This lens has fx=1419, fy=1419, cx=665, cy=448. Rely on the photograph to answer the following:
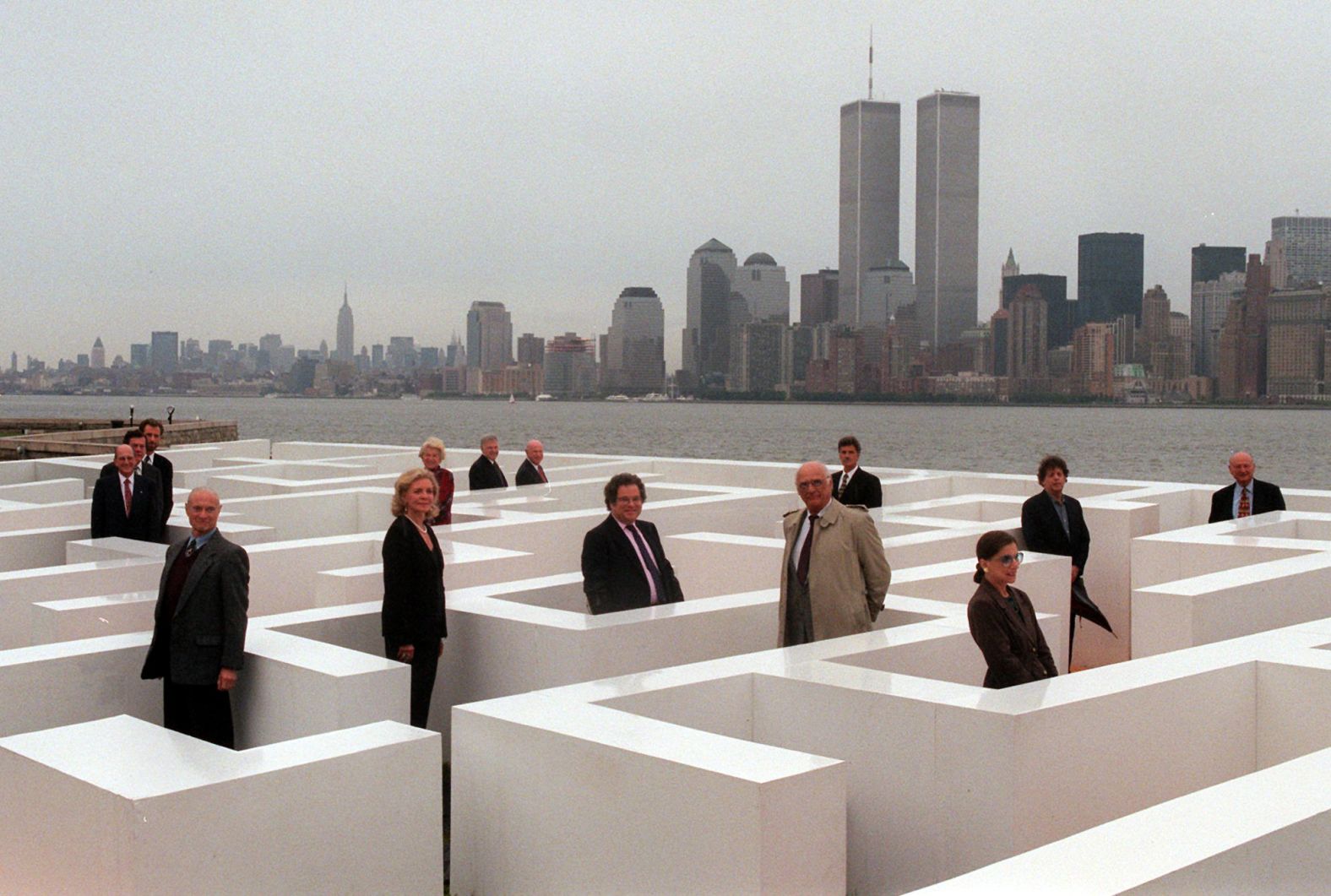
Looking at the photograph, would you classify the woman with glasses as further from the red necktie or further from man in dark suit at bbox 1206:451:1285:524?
man in dark suit at bbox 1206:451:1285:524

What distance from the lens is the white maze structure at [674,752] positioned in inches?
157

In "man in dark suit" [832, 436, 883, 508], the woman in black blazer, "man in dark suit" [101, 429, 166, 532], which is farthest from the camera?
"man in dark suit" [832, 436, 883, 508]

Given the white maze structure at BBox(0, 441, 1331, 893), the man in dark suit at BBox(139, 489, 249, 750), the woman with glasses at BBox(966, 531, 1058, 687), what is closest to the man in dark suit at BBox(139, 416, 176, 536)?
the white maze structure at BBox(0, 441, 1331, 893)

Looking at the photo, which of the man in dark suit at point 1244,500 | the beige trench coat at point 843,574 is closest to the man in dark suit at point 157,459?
the beige trench coat at point 843,574

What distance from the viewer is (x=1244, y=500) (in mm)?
10477

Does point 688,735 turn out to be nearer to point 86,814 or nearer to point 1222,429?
point 86,814

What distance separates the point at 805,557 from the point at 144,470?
5.38 metres

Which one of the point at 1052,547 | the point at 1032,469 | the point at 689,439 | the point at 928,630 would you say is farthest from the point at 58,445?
the point at 689,439

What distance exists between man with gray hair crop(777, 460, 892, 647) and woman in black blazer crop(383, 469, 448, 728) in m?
1.58

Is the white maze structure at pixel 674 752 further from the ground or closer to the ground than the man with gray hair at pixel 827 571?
closer to the ground

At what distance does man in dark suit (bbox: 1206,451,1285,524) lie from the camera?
1044 cm

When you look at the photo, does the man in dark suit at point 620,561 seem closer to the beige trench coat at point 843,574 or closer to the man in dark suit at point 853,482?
the beige trench coat at point 843,574

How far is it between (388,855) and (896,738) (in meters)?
1.75

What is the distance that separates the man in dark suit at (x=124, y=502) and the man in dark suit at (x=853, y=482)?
484 centimetres
